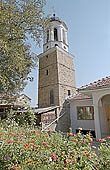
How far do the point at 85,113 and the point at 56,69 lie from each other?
20.3 feet

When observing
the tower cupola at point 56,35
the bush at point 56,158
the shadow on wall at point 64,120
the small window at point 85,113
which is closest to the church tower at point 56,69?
the tower cupola at point 56,35

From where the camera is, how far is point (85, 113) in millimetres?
11703

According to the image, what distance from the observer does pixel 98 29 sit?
7.30 m

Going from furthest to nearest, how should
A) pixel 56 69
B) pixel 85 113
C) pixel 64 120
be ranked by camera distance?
1. pixel 56 69
2. pixel 64 120
3. pixel 85 113

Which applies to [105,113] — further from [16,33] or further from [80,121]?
[16,33]

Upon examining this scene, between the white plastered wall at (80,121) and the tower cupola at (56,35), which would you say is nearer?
the white plastered wall at (80,121)

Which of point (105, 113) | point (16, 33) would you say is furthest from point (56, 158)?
point (105, 113)

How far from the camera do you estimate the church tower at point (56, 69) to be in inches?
570

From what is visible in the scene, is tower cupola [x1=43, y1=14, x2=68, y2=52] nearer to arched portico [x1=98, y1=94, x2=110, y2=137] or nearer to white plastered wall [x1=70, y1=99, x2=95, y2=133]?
white plastered wall [x1=70, y1=99, x2=95, y2=133]

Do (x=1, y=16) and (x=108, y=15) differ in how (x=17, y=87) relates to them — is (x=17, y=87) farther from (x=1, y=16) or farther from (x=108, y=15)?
(x=108, y=15)

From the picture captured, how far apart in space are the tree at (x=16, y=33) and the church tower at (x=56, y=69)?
6.04m

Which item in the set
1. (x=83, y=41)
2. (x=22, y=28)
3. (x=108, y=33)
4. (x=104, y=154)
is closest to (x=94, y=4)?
(x=108, y=33)

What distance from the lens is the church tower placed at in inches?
570

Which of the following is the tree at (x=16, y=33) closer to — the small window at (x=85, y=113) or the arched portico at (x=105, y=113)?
the small window at (x=85, y=113)
